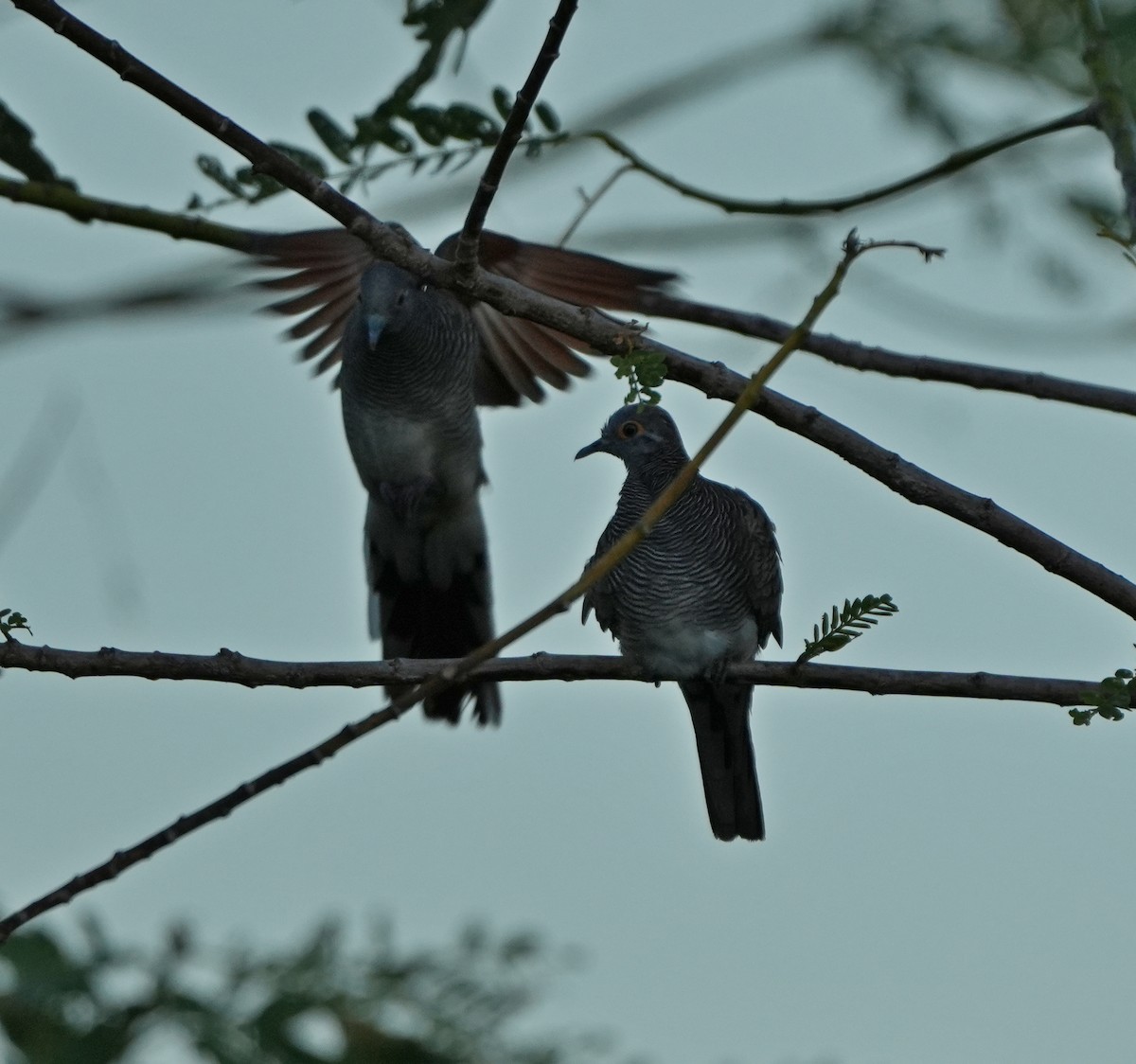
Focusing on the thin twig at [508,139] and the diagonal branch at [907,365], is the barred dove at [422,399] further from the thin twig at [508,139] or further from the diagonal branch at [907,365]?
the thin twig at [508,139]

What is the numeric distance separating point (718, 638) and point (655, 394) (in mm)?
2190

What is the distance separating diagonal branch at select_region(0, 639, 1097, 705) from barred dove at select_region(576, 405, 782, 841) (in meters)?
1.44

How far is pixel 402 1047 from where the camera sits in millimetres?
4598

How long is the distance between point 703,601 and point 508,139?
7.85 feet

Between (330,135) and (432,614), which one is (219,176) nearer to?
(330,135)

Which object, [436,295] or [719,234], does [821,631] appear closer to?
[719,234]

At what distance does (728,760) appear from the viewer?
510cm

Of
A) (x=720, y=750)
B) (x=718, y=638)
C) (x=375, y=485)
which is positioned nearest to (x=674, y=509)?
(x=718, y=638)

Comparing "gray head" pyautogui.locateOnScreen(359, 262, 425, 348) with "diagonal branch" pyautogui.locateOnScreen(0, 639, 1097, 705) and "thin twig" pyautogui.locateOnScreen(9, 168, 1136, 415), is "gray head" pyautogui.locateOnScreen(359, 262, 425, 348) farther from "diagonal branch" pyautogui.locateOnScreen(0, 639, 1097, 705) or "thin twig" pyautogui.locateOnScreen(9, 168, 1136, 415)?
"diagonal branch" pyautogui.locateOnScreen(0, 639, 1097, 705)

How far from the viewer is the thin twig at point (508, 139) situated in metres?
2.76

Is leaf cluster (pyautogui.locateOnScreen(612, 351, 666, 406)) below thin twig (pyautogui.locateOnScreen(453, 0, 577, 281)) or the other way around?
below

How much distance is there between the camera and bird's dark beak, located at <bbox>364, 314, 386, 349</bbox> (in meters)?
5.86

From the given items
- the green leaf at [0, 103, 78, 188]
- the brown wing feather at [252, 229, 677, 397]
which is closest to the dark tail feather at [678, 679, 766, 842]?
the brown wing feather at [252, 229, 677, 397]

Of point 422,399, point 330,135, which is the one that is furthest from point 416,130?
point 422,399
